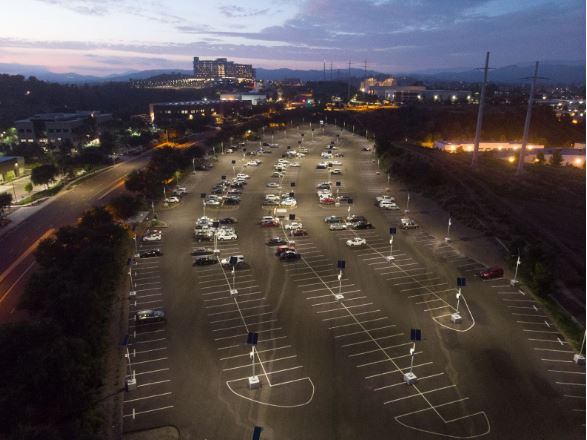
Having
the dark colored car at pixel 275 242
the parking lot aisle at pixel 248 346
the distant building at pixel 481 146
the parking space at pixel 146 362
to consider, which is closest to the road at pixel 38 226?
the parking space at pixel 146 362

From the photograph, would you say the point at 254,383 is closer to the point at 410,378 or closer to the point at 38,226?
the point at 410,378

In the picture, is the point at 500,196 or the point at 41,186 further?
the point at 41,186

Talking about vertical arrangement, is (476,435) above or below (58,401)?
below

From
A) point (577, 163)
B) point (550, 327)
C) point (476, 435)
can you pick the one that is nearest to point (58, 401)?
point (476, 435)

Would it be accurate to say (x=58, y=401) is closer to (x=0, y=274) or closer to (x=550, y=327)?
(x=0, y=274)

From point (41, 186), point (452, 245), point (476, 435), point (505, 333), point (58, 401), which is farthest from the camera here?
point (41, 186)

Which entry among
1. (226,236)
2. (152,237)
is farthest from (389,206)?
(152,237)
